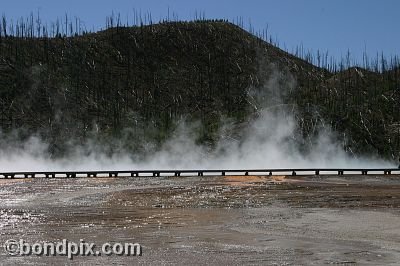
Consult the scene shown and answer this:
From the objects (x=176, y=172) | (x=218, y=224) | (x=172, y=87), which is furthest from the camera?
(x=172, y=87)

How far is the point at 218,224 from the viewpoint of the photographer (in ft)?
72.4

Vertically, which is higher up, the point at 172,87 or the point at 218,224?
the point at 172,87

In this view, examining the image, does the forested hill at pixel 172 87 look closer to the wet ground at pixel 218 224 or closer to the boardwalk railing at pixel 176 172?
the boardwalk railing at pixel 176 172

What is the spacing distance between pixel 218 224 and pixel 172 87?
319ft

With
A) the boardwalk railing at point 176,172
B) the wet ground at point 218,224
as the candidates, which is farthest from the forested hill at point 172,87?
the wet ground at point 218,224

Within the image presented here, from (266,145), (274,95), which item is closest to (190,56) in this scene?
(274,95)

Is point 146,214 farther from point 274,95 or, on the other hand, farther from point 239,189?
point 274,95

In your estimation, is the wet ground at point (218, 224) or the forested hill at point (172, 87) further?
the forested hill at point (172, 87)

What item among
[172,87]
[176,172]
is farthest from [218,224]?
[172,87]

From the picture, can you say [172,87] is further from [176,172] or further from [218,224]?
[218,224]

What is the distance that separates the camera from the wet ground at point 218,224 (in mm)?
15508

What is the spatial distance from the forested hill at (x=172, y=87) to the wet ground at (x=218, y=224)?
203 ft

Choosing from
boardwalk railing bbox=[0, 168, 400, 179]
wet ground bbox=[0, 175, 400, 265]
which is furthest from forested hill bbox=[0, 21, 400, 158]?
wet ground bbox=[0, 175, 400, 265]

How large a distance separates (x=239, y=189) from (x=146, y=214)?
1463 centimetres
